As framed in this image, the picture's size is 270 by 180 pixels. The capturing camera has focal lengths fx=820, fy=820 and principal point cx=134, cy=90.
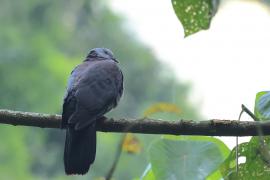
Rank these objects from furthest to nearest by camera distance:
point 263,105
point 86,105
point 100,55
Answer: point 100,55 < point 86,105 < point 263,105

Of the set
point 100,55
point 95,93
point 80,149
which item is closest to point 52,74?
point 100,55

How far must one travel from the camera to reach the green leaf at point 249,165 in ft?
6.55

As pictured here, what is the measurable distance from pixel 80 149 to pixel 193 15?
48.5 inches

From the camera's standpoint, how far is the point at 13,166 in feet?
46.1

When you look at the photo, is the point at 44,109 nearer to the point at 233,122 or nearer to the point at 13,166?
the point at 13,166

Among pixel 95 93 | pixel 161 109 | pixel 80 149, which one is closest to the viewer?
pixel 161 109

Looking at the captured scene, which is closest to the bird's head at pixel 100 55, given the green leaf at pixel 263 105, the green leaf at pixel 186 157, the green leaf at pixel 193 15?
the green leaf at pixel 186 157

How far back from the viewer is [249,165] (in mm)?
2025

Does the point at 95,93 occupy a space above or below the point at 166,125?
below

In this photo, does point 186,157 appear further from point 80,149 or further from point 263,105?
point 80,149

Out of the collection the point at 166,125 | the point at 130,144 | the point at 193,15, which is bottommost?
the point at 130,144

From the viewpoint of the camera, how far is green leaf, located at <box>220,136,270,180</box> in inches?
78.5

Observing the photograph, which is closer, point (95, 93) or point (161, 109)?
point (161, 109)

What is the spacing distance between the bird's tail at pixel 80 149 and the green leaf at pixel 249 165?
80 centimetres
